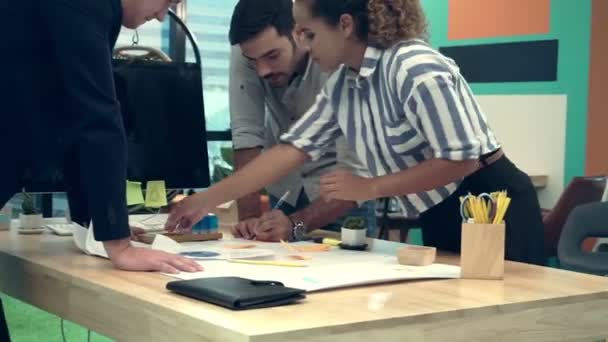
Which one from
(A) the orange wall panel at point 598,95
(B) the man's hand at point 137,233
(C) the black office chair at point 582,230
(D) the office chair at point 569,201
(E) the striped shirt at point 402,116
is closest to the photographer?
(E) the striped shirt at point 402,116

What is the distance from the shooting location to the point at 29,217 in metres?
2.29

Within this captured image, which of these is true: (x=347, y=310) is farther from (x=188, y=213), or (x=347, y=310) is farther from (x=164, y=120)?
(x=164, y=120)

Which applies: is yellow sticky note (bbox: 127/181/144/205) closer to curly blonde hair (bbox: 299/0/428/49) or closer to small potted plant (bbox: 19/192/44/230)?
small potted plant (bbox: 19/192/44/230)

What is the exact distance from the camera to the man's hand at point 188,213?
7.14 feet

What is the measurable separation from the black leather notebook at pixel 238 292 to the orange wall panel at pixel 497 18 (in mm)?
4330

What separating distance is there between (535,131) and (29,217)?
3768 mm

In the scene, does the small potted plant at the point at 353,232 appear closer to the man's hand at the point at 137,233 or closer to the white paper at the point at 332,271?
the white paper at the point at 332,271

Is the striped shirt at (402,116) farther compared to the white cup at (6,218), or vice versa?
the white cup at (6,218)

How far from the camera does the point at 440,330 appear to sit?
130 cm

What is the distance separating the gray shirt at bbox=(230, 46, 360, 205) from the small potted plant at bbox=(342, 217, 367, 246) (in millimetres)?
482

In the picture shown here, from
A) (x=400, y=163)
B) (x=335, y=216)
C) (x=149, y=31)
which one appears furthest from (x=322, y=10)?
(x=149, y=31)

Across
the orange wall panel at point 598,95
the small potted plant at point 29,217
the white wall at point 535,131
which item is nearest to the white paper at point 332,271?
the small potted plant at point 29,217

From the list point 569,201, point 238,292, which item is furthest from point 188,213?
point 569,201

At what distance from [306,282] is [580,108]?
401 centimetres
